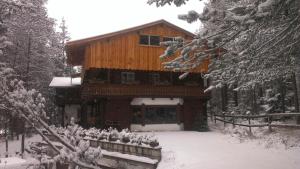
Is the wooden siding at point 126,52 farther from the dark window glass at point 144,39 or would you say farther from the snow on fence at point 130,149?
the snow on fence at point 130,149

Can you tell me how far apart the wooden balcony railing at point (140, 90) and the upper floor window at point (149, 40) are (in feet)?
12.4

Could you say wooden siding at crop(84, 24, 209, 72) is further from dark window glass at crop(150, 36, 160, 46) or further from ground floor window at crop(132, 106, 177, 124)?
ground floor window at crop(132, 106, 177, 124)

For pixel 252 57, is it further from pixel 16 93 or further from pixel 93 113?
pixel 93 113

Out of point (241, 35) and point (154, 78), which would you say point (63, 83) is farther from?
point (241, 35)

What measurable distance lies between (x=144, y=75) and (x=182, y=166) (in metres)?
15.8

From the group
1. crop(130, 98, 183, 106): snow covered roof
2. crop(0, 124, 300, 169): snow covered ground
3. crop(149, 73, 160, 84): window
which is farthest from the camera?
crop(149, 73, 160, 84): window

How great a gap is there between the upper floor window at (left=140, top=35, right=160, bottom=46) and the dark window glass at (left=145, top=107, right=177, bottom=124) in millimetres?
5702

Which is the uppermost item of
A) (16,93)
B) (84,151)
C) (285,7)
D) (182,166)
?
(285,7)

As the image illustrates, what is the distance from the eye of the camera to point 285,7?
6.80 m

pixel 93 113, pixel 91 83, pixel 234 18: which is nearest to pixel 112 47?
pixel 91 83

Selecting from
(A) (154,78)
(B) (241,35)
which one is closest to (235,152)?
(B) (241,35)

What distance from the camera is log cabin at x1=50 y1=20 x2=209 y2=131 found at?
2711 cm

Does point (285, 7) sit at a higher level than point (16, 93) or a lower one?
higher

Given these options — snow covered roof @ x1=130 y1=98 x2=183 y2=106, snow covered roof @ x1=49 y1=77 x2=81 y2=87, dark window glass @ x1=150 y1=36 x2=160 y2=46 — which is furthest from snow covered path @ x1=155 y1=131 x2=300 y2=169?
snow covered roof @ x1=49 y1=77 x2=81 y2=87
